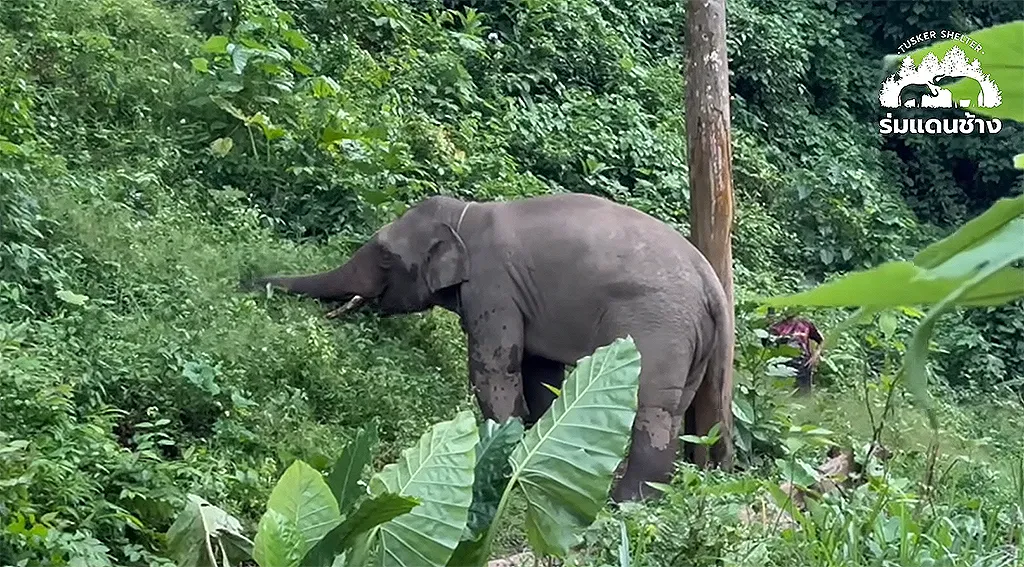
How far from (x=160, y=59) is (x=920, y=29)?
8560 millimetres

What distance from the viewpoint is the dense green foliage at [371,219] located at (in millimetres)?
3910

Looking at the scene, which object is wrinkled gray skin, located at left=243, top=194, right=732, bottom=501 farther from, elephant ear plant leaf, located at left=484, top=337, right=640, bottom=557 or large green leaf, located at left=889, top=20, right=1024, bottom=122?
large green leaf, located at left=889, top=20, right=1024, bottom=122

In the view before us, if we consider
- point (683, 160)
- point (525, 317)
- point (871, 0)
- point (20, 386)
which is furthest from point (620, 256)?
point (871, 0)

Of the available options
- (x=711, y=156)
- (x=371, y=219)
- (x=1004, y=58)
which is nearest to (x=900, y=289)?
(x=1004, y=58)

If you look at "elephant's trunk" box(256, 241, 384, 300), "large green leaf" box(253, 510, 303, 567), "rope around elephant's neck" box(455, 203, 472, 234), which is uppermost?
"large green leaf" box(253, 510, 303, 567)

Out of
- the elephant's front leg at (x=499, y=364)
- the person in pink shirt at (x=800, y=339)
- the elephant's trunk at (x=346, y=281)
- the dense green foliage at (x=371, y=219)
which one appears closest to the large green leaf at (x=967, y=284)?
the dense green foliage at (x=371, y=219)

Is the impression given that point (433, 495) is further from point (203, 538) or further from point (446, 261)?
point (446, 261)

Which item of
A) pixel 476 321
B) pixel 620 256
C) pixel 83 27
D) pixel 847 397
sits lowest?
pixel 847 397

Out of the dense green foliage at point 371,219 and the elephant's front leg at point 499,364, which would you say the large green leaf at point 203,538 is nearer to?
the dense green foliage at point 371,219

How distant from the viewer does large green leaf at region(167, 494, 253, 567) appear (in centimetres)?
289

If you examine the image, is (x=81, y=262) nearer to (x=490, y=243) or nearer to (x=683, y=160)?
(x=490, y=243)

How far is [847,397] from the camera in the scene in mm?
7129

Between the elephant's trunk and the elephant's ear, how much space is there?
40 cm

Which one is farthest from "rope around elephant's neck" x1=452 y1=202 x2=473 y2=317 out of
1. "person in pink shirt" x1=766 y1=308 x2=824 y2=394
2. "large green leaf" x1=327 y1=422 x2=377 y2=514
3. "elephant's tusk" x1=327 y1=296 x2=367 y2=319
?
"large green leaf" x1=327 y1=422 x2=377 y2=514
